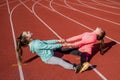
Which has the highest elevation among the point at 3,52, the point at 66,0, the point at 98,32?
the point at 98,32

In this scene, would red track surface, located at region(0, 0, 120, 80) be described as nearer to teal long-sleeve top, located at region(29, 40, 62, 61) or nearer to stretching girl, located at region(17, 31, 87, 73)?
stretching girl, located at region(17, 31, 87, 73)

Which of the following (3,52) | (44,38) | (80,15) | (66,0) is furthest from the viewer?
(66,0)

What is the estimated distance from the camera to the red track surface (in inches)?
319

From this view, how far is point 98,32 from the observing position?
29.0 feet

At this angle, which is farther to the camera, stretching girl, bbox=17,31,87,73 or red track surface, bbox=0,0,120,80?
red track surface, bbox=0,0,120,80

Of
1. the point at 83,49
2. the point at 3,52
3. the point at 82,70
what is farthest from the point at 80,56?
the point at 3,52

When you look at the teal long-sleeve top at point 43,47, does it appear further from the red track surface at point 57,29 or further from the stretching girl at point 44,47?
the red track surface at point 57,29

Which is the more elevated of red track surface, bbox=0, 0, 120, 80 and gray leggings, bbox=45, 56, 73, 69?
gray leggings, bbox=45, 56, 73, 69

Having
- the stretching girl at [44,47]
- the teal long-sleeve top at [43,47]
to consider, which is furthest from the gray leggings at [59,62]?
the teal long-sleeve top at [43,47]

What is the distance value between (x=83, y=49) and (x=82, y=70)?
1051 millimetres

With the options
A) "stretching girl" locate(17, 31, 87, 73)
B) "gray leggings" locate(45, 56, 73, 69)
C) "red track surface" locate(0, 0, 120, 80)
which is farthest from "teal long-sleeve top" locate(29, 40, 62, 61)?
"red track surface" locate(0, 0, 120, 80)

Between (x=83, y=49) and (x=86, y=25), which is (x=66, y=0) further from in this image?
→ (x=83, y=49)

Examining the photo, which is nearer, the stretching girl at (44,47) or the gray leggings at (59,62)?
the stretching girl at (44,47)

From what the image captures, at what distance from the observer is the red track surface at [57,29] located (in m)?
8.10
